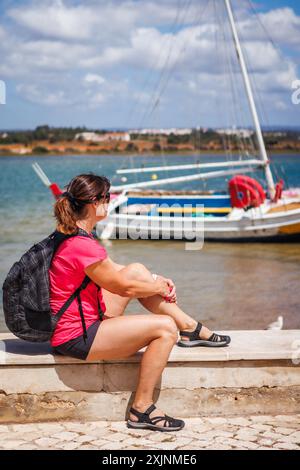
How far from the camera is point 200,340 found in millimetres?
4434

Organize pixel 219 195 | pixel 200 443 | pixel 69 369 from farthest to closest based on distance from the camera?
pixel 219 195
pixel 69 369
pixel 200 443

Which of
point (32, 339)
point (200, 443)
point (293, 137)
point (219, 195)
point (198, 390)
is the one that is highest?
point (293, 137)

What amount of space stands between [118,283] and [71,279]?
0.85ft

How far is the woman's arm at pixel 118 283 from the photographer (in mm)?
3927

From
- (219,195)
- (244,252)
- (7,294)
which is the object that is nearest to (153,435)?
(7,294)

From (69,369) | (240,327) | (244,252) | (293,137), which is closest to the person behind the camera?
(69,369)

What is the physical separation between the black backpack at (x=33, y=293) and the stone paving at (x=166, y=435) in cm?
57

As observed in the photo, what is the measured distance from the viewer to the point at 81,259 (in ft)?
12.9

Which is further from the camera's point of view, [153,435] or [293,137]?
[293,137]

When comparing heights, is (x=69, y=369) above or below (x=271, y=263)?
below

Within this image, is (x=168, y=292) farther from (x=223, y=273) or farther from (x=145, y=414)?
(x=223, y=273)

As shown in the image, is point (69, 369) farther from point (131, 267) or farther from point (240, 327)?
point (240, 327)

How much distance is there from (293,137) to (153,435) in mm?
45323

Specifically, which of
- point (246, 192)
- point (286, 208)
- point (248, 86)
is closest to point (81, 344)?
point (246, 192)
